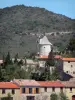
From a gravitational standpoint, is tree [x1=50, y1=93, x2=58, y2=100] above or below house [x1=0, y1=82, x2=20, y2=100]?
below

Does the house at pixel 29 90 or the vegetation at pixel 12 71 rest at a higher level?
the vegetation at pixel 12 71

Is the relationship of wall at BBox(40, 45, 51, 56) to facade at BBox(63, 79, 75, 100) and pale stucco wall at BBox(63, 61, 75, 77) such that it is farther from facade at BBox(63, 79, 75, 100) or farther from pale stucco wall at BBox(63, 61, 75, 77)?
facade at BBox(63, 79, 75, 100)

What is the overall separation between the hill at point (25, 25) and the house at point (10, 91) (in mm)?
70976

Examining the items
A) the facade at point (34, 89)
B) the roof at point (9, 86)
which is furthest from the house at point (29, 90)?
the roof at point (9, 86)

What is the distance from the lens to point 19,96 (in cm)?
5069

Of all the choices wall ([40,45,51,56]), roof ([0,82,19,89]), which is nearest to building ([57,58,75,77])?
wall ([40,45,51,56])

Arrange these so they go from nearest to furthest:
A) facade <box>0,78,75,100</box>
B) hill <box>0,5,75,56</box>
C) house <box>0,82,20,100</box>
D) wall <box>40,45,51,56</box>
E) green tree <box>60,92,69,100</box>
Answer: house <box>0,82,20,100</box> → facade <box>0,78,75,100</box> → green tree <box>60,92,69,100</box> → wall <box>40,45,51,56</box> → hill <box>0,5,75,56</box>

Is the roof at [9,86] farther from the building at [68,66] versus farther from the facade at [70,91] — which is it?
the building at [68,66]

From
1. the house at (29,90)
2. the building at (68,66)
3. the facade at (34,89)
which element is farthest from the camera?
the building at (68,66)

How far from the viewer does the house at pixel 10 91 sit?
49781 millimetres

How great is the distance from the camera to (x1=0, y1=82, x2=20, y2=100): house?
163ft

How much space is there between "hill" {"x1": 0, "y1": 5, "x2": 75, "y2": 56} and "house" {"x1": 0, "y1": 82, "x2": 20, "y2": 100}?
233ft

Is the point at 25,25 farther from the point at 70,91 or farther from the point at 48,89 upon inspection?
the point at 48,89

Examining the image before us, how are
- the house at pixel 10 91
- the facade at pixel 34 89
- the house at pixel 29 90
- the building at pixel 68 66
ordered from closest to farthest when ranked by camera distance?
1. the house at pixel 10 91
2. the facade at pixel 34 89
3. the house at pixel 29 90
4. the building at pixel 68 66
